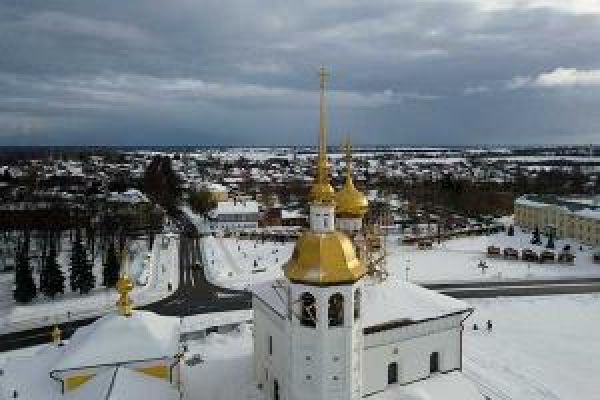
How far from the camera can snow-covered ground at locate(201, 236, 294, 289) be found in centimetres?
4317

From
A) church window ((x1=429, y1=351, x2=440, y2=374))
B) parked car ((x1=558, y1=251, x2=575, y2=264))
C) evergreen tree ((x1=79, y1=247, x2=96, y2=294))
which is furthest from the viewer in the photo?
parked car ((x1=558, y1=251, x2=575, y2=264))

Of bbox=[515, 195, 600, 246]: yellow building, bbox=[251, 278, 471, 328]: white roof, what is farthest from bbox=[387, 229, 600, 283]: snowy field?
bbox=[251, 278, 471, 328]: white roof

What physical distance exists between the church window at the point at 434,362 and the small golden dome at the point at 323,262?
7267mm

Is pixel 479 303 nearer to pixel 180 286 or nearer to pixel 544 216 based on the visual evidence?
pixel 180 286

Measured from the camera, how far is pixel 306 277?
51.0ft

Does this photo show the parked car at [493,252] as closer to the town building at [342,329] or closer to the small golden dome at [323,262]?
the town building at [342,329]

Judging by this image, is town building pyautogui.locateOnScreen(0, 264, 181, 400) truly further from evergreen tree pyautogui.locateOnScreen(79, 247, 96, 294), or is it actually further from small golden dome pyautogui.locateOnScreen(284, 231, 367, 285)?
evergreen tree pyautogui.locateOnScreen(79, 247, 96, 294)

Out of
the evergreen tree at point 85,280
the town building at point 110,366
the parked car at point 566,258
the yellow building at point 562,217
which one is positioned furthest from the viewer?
the yellow building at point 562,217

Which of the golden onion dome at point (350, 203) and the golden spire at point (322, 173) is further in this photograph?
the golden onion dome at point (350, 203)

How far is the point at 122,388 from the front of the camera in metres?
16.6

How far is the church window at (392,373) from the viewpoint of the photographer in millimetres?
20594

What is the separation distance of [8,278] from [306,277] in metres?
34.2

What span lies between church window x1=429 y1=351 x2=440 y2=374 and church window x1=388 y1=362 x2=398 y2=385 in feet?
5.22

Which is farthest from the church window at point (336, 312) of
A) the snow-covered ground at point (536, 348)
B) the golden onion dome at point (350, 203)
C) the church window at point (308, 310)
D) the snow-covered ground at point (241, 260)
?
the snow-covered ground at point (241, 260)
